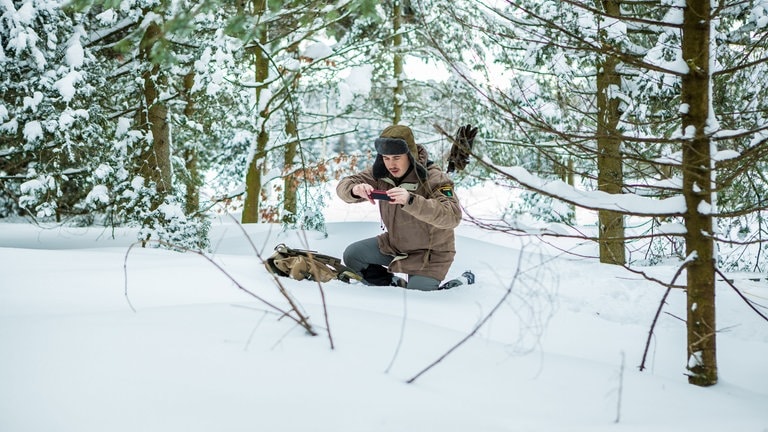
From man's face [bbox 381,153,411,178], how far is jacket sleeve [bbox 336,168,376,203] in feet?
1.01

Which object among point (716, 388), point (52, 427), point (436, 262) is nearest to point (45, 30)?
point (436, 262)

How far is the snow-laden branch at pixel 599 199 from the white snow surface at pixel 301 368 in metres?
0.32

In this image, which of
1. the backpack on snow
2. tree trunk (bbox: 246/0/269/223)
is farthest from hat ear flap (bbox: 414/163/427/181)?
tree trunk (bbox: 246/0/269/223)

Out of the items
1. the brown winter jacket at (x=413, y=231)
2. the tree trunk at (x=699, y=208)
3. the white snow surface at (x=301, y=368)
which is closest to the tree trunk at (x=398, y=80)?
the brown winter jacket at (x=413, y=231)

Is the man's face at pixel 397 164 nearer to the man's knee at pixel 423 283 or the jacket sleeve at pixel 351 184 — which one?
the jacket sleeve at pixel 351 184

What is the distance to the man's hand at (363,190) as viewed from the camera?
4148 millimetres

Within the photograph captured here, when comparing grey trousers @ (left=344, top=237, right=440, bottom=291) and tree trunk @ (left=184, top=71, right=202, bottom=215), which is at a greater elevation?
tree trunk @ (left=184, top=71, right=202, bottom=215)

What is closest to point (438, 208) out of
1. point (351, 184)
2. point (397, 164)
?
point (397, 164)

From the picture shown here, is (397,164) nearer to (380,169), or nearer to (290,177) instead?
(380,169)

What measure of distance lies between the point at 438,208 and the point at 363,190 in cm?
60

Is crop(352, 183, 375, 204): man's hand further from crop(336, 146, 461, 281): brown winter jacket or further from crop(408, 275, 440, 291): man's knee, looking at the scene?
crop(408, 275, 440, 291): man's knee

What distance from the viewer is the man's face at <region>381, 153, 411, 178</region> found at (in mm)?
4500

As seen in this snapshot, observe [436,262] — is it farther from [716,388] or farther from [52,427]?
[52,427]

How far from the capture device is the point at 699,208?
256 cm
